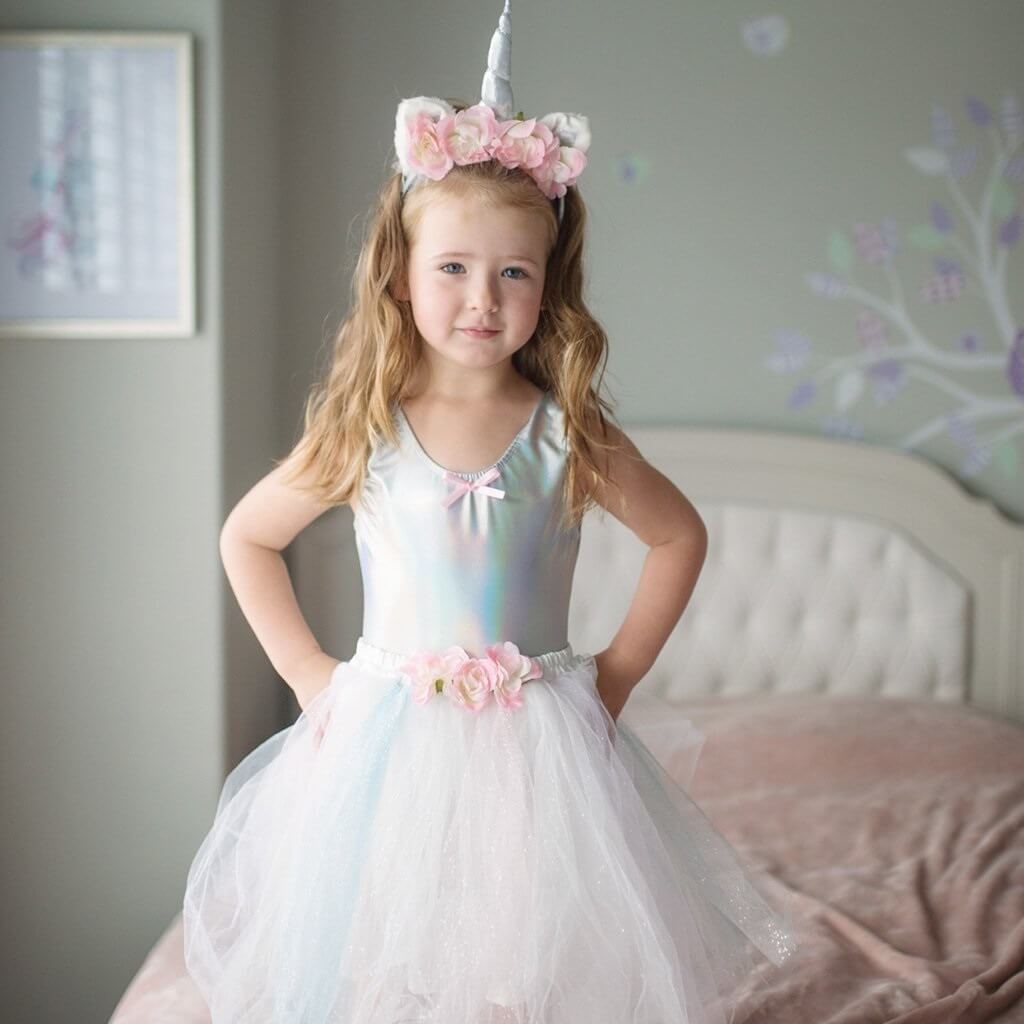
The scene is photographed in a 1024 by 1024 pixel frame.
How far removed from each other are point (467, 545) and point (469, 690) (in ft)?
0.52

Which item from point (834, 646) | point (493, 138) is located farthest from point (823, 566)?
point (493, 138)

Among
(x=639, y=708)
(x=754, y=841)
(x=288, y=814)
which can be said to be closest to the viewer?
(x=288, y=814)

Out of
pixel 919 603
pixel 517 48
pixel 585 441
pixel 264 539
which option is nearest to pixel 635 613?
pixel 585 441

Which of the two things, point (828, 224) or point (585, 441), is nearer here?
point (585, 441)

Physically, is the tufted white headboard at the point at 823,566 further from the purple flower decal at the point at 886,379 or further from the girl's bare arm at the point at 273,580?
the girl's bare arm at the point at 273,580

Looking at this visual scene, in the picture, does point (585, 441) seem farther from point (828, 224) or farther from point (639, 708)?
point (828, 224)

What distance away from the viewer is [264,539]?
4.74ft

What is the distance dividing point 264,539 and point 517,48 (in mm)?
1786

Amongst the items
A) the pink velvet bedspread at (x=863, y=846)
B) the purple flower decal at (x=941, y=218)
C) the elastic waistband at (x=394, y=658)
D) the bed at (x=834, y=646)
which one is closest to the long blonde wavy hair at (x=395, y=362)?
the elastic waistband at (x=394, y=658)

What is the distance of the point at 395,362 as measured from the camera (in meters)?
1.37

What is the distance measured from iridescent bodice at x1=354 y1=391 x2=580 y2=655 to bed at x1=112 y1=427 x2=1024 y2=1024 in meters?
1.01

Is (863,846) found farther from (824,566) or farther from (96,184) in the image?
(96,184)

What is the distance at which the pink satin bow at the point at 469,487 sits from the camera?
1.32 m

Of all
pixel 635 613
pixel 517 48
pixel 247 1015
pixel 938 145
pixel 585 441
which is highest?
pixel 517 48
